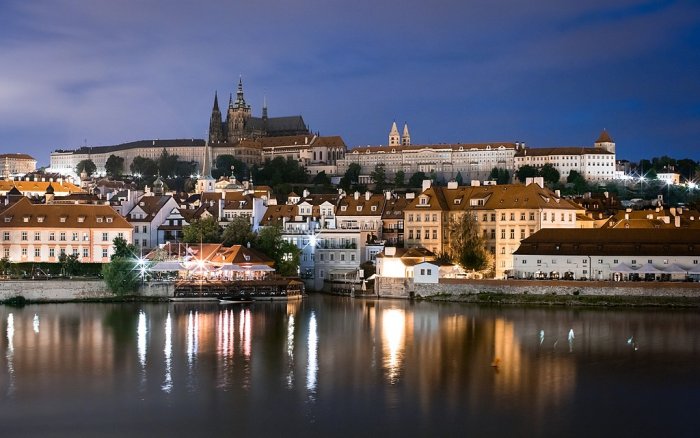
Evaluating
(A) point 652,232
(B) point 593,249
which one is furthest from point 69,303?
(A) point 652,232

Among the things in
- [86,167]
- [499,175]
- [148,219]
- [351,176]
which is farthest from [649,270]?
[86,167]

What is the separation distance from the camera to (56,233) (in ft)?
172

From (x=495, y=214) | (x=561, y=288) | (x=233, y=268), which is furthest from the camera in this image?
(x=495, y=214)

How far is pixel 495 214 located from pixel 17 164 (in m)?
123

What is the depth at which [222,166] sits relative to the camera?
452ft

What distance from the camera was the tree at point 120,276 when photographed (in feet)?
151

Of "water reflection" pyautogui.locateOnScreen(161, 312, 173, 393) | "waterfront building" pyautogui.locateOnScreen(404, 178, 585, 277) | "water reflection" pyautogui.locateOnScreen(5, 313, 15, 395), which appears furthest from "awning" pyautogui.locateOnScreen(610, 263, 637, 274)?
"water reflection" pyautogui.locateOnScreen(5, 313, 15, 395)

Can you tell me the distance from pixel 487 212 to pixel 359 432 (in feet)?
107

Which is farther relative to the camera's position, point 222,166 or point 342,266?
point 222,166

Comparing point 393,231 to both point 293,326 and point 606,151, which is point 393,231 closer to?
point 293,326

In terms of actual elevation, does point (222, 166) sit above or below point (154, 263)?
above

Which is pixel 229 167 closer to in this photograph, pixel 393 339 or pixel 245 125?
pixel 245 125

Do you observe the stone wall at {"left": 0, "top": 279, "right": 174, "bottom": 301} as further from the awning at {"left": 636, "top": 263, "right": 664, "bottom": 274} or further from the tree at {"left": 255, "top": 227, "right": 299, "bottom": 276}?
the awning at {"left": 636, "top": 263, "right": 664, "bottom": 274}

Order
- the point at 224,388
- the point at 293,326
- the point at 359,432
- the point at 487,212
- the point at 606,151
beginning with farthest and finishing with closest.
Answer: the point at 606,151
the point at 487,212
the point at 293,326
the point at 224,388
the point at 359,432
